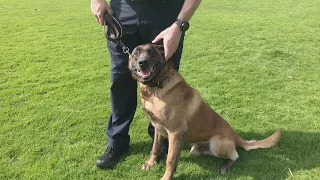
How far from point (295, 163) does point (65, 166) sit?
2446 mm

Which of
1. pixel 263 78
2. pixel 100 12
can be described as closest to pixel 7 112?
pixel 100 12

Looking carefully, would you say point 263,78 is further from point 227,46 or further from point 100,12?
point 100,12

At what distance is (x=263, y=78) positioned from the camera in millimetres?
5633

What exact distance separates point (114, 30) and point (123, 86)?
622 millimetres

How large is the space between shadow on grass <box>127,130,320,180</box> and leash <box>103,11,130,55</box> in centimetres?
131

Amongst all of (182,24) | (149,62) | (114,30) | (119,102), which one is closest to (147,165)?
(119,102)

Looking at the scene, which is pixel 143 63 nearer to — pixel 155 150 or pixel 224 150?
pixel 155 150

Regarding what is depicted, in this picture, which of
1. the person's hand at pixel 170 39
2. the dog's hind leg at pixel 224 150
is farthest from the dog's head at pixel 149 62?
the dog's hind leg at pixel 224 150

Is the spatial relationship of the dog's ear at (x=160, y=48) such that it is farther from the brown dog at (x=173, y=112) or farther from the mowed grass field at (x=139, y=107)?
the mowed grass field at (x=139, y=107)

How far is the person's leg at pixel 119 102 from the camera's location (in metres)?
3.18

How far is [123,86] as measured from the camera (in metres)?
3.35

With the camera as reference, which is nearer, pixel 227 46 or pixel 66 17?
pixel 227 46

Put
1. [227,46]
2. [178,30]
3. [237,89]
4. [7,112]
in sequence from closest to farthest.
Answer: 1. [178,30]
2. [7,112]
3. [237,89]
4. [227,46]

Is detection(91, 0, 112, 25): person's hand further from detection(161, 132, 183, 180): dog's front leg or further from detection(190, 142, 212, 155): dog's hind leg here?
detection(190, 142, 212, 155): dog's hind leg
